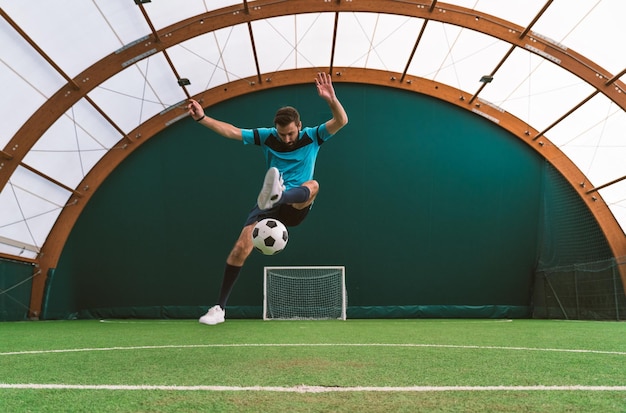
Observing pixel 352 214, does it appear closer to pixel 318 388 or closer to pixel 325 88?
pixel 325 88

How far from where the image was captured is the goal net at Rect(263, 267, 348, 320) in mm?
16359

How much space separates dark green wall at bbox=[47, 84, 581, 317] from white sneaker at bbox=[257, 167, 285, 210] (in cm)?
1217

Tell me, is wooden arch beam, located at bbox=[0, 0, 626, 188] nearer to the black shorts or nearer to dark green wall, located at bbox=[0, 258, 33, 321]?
dark green wall, located at bbox=[0, 258, 33, 321]

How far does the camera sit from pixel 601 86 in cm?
1454

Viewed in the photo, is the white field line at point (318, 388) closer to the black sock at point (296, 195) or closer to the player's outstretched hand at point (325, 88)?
the black sock at point (296, 195)

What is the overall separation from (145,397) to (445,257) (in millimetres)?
16012

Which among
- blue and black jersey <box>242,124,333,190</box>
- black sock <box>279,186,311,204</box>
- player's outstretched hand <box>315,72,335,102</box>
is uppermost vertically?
player's outstretched hand <box>315,72,335,102</box>

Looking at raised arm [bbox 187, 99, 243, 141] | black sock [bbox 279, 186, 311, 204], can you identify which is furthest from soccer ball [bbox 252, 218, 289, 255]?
raised arm [bbox 187, 99, 243, 141]

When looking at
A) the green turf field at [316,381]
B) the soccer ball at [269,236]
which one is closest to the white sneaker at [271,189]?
the soccer ball at [269,236]

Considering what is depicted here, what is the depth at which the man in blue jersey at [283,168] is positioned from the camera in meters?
5.31

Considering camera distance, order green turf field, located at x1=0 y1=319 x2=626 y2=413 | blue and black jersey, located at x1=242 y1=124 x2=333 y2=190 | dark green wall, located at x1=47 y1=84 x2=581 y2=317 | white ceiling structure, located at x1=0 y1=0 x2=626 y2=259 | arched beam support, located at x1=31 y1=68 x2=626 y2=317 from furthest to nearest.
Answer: dark green wall, located at x1=47 y1=84 x2=581 y2=317 → arched beam support, located at x1=31 y1=68 x2=626 y2=317 → white ceiling structure, located at x1=0 y1=0 x2=626 y2=259 → blue and black jersey, located at x1=242 y1=124 x2=333 y2=190 → green turf field, located at x1=0 y1=319 x2=626 y2=413

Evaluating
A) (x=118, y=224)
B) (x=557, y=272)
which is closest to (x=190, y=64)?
(x=118, y=224)

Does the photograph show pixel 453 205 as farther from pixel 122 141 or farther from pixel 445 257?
pixel 122 141

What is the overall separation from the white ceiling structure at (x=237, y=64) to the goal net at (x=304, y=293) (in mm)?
5985
